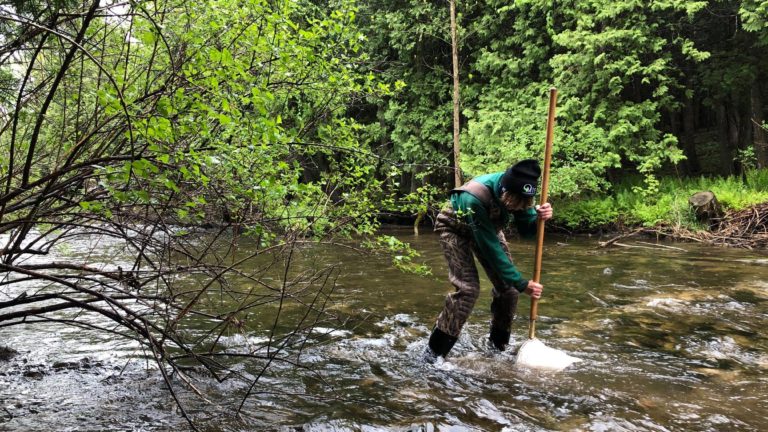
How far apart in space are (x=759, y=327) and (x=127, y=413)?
6.43 meters

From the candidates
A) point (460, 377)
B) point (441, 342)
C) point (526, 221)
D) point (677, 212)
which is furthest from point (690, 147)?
point (460, 377)

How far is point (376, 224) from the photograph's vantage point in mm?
5082

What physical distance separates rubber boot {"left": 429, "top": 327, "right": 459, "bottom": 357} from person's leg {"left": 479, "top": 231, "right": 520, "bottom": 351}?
2.04ft

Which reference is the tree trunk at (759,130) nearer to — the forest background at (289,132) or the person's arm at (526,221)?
the forest background at (289,132)

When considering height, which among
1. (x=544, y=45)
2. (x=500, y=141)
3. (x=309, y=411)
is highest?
(x=544, y=45)

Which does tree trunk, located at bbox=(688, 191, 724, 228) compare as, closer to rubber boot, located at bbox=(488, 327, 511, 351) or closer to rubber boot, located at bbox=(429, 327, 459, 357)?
rubber boot, located at bbox=(488, 327, 511, 351)

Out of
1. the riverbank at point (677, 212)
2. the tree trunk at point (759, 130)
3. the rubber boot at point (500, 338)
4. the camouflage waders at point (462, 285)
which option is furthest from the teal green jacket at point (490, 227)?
the tree trunk at point (759, 130)

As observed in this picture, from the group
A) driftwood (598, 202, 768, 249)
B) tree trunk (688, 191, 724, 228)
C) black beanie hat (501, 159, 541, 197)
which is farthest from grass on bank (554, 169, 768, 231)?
black beanie hat (501, 159, 541, 197)

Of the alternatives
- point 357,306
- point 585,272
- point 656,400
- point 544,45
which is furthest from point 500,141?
point 656,400

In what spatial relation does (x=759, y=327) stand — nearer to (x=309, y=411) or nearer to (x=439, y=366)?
(x=439, y=366)

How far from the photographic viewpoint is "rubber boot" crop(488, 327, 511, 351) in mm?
5191

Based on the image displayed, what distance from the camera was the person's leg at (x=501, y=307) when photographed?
197 inches

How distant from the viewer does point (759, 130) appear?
1659cm

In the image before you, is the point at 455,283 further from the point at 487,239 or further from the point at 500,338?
the point at 500,338
